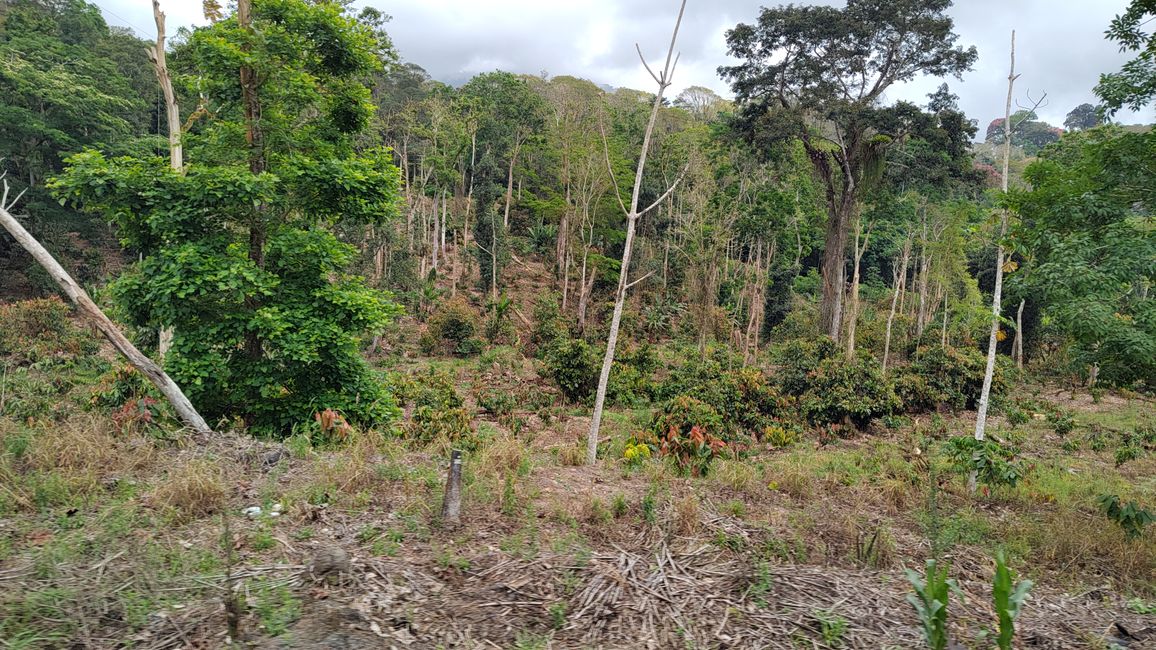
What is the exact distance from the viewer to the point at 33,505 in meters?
4.56

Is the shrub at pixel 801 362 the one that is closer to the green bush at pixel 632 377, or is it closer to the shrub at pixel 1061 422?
the green bush at pixel 632 377

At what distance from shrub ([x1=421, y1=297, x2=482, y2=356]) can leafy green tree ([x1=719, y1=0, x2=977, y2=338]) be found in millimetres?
11339

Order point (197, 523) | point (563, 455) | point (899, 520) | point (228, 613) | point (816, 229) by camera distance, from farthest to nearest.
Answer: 1. point (816, 229)
2. point (563, 455)
3. point (899, 520)
4. point (197, 523)
5. point (228, 613)

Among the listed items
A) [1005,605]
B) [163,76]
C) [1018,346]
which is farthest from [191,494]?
[1018,346]

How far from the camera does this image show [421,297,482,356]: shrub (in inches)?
832

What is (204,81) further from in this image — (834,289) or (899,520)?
(834,289)

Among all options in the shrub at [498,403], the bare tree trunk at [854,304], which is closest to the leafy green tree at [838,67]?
the bare tree trunk at [854,304]

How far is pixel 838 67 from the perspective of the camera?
663 inches

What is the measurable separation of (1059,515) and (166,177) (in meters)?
10.9

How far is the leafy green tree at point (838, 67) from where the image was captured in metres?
16.1

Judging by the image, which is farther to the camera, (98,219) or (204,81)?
(98,219)

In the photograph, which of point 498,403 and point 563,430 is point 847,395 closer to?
point 563,430

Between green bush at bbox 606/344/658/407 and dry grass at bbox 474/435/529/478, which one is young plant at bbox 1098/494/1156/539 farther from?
green bush at bbox 606/344/658/407

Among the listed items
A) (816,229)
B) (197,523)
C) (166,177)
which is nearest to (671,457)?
(197,523)
